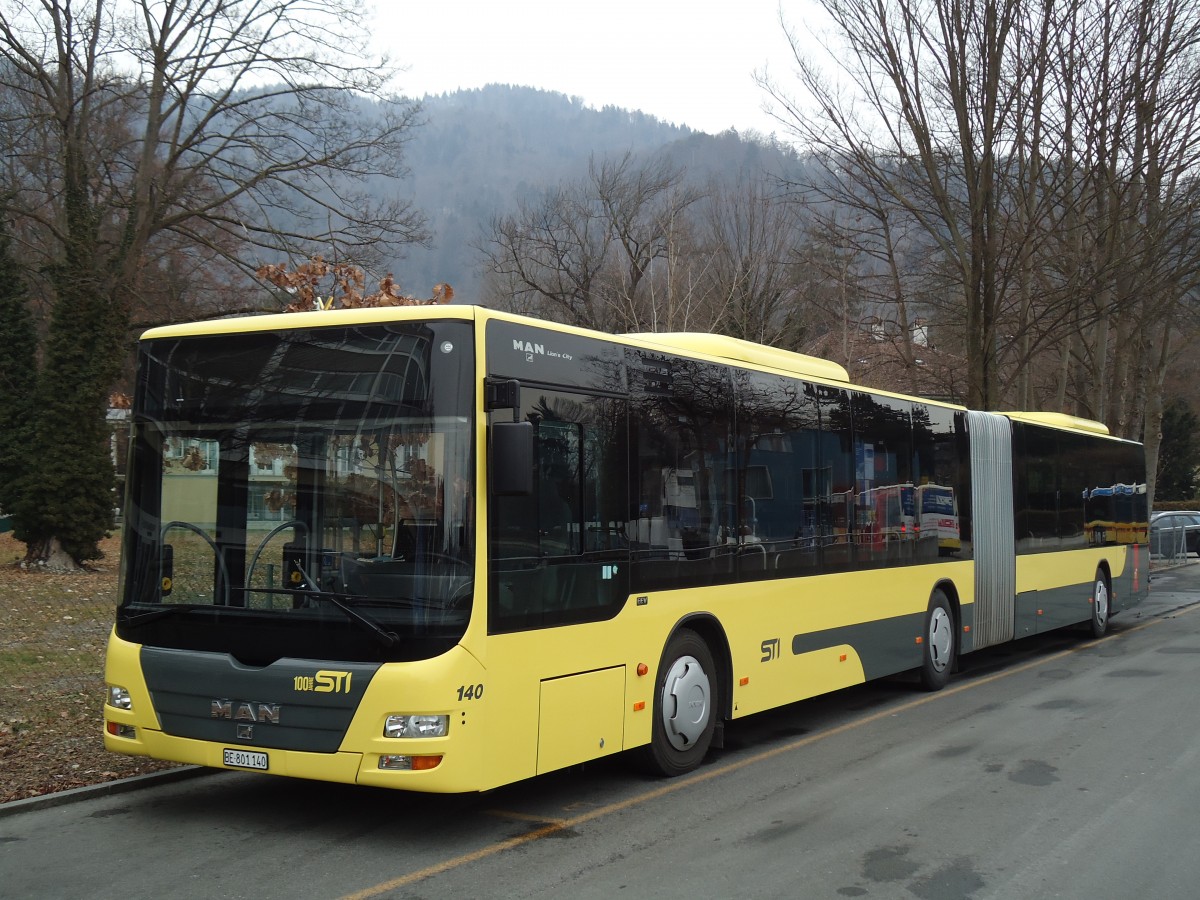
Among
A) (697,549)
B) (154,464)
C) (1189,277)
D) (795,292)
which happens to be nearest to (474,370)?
(154,464)

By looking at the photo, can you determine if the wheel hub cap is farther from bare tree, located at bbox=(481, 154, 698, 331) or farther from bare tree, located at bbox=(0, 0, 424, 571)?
bare tree, located at bbox=(481, 154, 698, 331)

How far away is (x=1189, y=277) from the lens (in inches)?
975

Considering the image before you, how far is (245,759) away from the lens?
6.33m

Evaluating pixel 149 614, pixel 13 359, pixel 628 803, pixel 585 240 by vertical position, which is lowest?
pixel 628 803

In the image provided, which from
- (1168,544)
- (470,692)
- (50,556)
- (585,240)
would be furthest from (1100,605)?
(585,240)

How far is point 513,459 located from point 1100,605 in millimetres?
14545

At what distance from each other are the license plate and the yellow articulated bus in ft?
0.04

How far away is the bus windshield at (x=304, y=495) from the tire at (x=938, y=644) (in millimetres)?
7577

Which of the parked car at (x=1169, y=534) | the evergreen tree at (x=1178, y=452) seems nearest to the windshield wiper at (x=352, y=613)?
the parked car at (x=1169, y=534)

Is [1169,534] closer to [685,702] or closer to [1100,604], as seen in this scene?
[1100,604]

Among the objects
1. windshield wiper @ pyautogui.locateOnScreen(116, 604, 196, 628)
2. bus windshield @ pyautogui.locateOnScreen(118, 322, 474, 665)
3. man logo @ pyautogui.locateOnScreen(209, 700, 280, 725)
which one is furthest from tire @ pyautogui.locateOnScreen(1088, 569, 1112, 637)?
windshield wiper @ pyautogui.locateOnScreen(116, 604, 196, 628)

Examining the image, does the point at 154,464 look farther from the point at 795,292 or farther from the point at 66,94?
the point at 795,292

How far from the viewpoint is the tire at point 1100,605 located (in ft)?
58.0

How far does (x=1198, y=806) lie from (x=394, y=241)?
2125 centimetres
